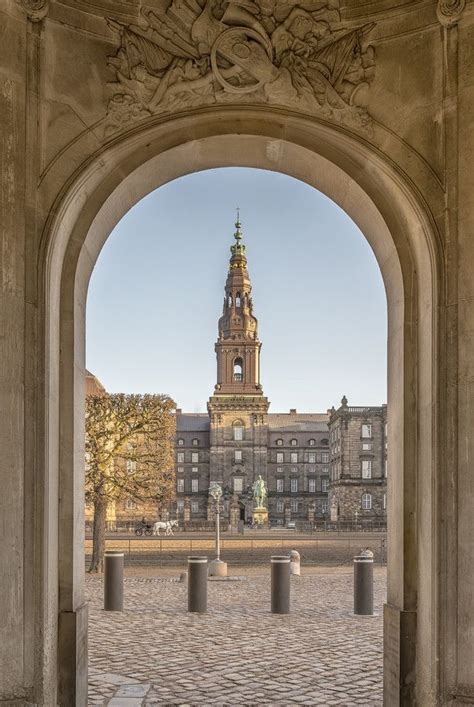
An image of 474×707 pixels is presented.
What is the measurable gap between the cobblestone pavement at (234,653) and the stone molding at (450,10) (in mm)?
6138

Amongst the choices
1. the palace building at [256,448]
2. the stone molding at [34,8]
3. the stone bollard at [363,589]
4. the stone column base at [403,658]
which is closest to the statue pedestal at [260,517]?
the palace building at [256,448]

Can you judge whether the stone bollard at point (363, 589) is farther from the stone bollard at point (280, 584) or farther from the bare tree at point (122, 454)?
the bare tree at point (122, 454)

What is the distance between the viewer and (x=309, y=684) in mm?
8539

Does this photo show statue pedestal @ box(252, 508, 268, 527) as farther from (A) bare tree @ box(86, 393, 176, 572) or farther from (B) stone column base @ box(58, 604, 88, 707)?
(B) stone column base @ box(58, 604, 88, 707)

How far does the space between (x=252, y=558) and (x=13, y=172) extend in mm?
29896

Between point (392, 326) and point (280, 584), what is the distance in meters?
8.04

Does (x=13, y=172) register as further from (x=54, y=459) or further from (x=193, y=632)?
(x=193, y=632)

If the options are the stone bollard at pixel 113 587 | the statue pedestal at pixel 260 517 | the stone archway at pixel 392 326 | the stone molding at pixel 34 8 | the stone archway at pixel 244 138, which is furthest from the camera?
the statue pedestal at pixel 260 517

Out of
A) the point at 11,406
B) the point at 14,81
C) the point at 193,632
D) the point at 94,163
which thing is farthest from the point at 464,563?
the point at 193,632

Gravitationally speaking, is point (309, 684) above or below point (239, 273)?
below

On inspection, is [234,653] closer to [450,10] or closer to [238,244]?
[450,10]

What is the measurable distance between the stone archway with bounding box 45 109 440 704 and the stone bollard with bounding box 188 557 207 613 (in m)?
7.36

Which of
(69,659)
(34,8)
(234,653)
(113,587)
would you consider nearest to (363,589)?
(234,653)

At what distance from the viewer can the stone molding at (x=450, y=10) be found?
6504 mm
